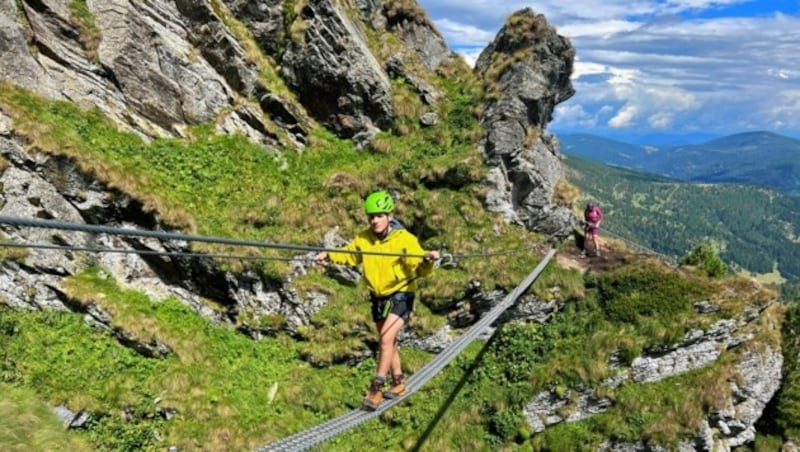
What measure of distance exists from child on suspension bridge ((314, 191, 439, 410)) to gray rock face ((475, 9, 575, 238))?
14.5m

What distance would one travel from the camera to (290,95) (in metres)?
24.8

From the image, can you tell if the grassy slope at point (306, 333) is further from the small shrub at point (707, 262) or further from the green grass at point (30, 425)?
the small shrub at point (707, 262)

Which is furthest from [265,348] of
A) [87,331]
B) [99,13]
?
[99,13]

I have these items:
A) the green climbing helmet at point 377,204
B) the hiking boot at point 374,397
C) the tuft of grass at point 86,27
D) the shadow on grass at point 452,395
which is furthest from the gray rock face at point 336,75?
the hiking boot at point 374,397

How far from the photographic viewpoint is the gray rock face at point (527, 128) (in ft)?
78.5

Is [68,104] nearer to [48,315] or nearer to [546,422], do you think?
[48,315]

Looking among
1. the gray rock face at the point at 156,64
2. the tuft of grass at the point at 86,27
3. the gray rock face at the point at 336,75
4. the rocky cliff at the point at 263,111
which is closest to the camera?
the rocky cliff at the point at 263,111

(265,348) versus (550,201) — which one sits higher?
(550,201)

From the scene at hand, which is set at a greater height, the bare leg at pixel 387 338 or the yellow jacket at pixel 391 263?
the yellow jacket at pixel 391 263

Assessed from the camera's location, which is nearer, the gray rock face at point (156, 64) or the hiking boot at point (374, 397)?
the hiking boot at point (374, 397)

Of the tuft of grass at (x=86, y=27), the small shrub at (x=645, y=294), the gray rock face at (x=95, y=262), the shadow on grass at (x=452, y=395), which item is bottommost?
the shadow on grass at (x=452, y=395)

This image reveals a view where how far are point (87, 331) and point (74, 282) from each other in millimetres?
1631

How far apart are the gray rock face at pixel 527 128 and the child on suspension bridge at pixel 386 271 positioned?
47.6 feet

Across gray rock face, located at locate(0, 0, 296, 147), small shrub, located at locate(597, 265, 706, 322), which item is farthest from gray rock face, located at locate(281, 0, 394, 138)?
small shrub, located at locate(597, 265, 706, 322)
